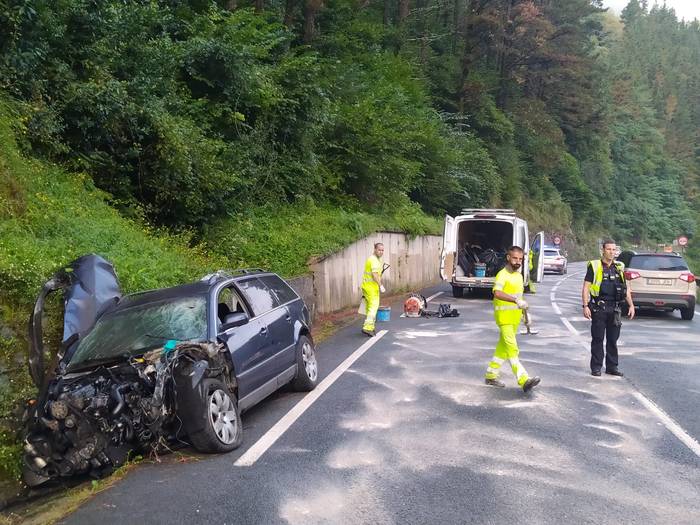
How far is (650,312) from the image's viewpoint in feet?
57.2

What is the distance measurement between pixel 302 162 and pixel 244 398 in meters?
13.2

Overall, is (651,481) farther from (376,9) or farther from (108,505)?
(376,9)

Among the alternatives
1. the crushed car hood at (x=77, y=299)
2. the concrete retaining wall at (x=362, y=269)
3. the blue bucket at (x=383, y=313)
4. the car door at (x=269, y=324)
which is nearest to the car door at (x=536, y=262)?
the concrete retaining wall at (x=362, y=269)

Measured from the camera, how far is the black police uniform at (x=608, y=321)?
28.6 ft

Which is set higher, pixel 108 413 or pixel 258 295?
pixel 258 295

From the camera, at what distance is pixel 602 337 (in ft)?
28.7

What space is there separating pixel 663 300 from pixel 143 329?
43.4 feet

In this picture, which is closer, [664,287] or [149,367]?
[149,367]

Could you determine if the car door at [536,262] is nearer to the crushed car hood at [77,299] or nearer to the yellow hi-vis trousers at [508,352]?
the yellow hi-vis trousers at [508,352]

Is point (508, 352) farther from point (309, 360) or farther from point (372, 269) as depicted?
point (372, 269)

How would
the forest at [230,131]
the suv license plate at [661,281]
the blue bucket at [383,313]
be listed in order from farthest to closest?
the suv license plate at [661,281]
the blue bucket at [383,313]
the forest at [230,131]

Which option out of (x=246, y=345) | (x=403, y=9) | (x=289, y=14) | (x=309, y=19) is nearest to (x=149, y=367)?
(x=246, y=345)

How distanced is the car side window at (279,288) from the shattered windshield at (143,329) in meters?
1.69

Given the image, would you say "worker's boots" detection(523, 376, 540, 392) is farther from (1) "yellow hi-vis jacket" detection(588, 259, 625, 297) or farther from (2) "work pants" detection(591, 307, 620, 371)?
(1) "yellow hi-vis jacket" detection(588, 259, 625, 297)
